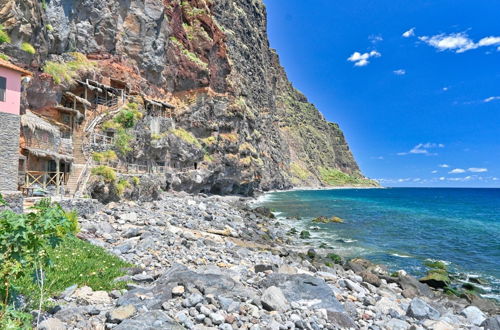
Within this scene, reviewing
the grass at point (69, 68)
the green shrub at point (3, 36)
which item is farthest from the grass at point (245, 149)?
the green shrub at point (3, 36)

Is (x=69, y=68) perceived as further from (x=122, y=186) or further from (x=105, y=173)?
(x=122, y=186)

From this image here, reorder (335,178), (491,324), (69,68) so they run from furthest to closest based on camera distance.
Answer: (335,178)
(69,68)
(491,324)

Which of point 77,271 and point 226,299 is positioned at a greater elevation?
point 77,271

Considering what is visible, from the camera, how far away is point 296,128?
162 metres

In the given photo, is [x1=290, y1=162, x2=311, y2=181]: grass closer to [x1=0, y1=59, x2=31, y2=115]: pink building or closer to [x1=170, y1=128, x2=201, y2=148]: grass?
[x1=170, y1=128, x2=201, y2=148]: grass

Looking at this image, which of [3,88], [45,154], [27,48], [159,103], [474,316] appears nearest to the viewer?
[474,316]

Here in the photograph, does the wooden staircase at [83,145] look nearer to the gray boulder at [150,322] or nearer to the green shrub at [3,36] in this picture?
the green shrub at [3,36]

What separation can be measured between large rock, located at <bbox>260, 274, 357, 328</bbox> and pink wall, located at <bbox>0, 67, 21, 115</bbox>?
17330mm

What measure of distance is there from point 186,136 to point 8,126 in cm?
3508

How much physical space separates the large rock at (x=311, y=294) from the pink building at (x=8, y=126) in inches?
635

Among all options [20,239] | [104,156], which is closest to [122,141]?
[104,156]

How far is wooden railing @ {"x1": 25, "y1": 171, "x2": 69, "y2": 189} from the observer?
21.3 m

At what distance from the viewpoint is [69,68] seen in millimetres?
33531

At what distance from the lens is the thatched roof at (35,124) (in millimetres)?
23188
